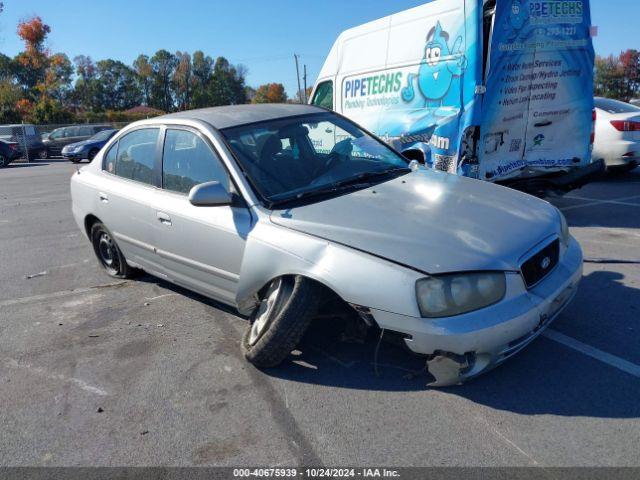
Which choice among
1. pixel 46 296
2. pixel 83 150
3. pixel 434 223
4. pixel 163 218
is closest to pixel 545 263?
pixel 434 223

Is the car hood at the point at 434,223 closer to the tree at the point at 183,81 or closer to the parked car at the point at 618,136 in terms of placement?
the parked car at the point at 618,136

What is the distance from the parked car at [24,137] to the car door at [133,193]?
24289mm

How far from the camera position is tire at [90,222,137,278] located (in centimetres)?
514

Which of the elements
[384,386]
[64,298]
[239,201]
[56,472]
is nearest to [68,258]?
[64,298]

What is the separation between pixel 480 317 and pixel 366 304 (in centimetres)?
58

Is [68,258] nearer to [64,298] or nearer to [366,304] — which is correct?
[64,298]

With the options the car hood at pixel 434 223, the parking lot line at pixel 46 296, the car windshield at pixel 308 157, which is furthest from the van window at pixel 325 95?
the car hood at pixel 434 223

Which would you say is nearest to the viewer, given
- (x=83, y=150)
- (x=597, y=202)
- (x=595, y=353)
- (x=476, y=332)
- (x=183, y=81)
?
(x=476, y=332)

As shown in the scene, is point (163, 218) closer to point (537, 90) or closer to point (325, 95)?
point (537, 90)

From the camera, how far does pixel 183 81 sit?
291ft

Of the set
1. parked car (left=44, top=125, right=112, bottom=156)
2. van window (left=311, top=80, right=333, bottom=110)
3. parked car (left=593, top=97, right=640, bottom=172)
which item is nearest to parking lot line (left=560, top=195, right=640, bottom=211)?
parked car (left=593, top=97, right=640, bottom=172)

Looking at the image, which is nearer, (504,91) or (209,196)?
(209,196)

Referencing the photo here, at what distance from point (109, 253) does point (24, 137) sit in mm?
24301

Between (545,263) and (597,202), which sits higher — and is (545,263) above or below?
above
